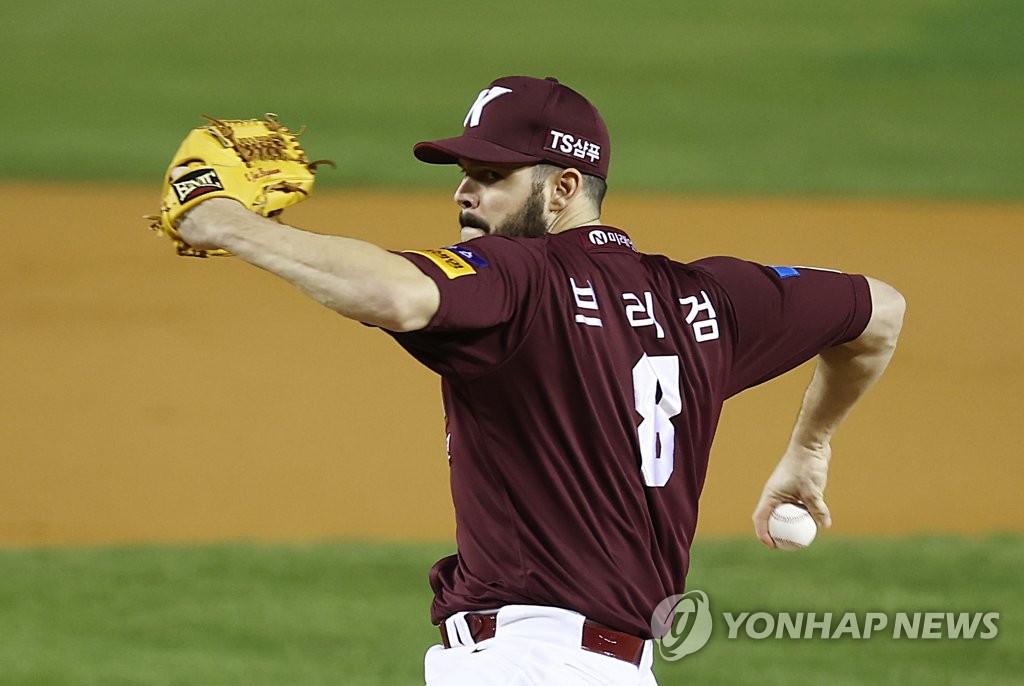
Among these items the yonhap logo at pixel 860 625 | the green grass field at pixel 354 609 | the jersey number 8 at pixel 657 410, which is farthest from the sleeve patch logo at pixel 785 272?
the yonhap logo at pixel 860 625

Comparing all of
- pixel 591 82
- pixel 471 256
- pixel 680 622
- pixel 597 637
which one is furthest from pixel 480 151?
pixel 591 82

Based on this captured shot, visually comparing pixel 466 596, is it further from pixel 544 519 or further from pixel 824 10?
pixel 824 10

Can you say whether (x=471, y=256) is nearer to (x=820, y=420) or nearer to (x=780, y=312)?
(x=780, y=312)

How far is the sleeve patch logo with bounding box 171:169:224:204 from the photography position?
2697mm

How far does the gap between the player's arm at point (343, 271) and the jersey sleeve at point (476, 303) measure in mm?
44

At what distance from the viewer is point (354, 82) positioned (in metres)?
15.7

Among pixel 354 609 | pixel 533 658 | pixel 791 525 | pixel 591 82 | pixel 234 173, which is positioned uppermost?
pixel 591 82

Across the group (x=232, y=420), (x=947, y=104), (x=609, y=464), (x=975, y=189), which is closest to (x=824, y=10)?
(x=947, y=104)

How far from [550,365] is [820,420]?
1.14 meters

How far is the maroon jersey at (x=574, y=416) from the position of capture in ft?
9.14

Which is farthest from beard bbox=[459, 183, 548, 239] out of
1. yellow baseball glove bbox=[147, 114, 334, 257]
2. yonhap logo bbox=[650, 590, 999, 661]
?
yonhap logo bbox=[650, 590, 999, 661]

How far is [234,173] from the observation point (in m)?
2.78

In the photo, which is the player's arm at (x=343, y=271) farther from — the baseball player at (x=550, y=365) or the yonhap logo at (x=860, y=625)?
the yonhap logo at (x=860, y=625)

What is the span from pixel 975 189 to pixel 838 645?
27.8 feet
